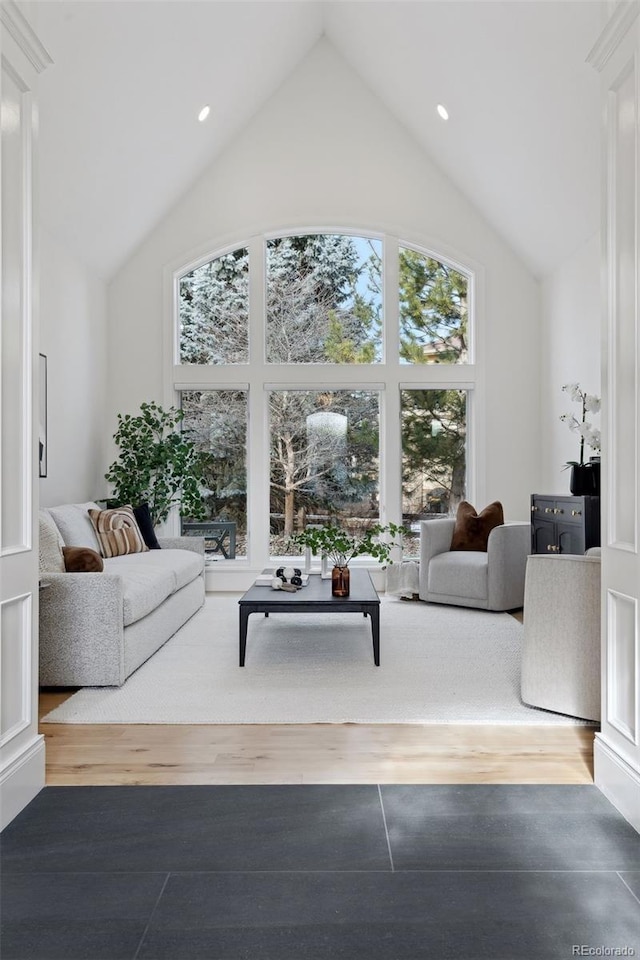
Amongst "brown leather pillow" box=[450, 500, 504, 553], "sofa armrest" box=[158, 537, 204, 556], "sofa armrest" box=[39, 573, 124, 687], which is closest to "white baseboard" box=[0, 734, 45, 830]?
"sofa armrest" box=[39, 573, 124, 687]

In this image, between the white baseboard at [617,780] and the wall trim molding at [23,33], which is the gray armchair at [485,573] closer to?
the white baseboard at [617,780]

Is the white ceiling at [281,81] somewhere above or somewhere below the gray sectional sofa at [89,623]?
above

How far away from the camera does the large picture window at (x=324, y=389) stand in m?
6.46

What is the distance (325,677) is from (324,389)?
342 centimetres

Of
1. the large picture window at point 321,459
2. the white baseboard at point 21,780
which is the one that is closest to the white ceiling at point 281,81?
the large picture window at point 321,459

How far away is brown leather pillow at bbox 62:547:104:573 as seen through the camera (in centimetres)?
378

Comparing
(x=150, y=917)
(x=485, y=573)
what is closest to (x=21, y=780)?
(x=150, y=917)

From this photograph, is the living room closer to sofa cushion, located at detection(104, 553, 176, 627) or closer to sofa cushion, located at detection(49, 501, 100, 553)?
sofa cushion, located at detection(49, 501, 100, 553)

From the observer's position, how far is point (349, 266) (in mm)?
6488

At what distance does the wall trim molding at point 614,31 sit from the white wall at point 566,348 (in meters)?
2.67

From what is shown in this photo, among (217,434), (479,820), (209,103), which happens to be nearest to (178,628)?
(217,434)

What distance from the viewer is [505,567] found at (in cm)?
521

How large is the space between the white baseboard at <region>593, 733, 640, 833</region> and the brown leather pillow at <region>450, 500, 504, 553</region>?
3.28 m

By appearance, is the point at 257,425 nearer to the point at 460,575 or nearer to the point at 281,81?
the point at 460,575
